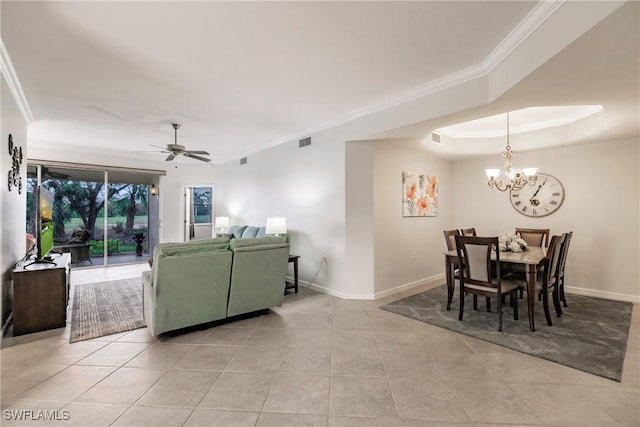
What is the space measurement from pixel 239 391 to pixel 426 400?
4.32ft

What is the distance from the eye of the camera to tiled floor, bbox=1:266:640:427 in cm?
186

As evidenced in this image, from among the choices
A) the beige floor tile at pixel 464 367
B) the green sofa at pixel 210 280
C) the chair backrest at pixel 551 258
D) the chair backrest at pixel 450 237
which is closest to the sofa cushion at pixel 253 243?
the green sofa at pixel 210 280

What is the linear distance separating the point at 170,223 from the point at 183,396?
6.60 metres

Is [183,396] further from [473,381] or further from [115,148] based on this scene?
[115,148]

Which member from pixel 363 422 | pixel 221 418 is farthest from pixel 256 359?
pixel 363 422

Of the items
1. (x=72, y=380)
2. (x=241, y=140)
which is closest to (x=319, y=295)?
(x=72, y=380)

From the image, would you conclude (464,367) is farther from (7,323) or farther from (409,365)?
(7,323)

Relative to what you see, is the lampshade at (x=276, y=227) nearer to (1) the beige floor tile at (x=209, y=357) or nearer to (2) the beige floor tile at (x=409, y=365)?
(1) the beige floor tile at (x=209, y=357)

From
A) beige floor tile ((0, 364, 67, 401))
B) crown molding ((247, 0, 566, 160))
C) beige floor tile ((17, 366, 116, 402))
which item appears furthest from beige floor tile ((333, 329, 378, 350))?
crown molding ((247, 0, 566, 160))

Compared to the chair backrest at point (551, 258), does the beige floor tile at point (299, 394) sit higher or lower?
lower

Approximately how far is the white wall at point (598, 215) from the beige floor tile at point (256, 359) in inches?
194

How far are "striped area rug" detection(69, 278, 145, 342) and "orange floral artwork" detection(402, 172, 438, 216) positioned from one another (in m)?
4.16

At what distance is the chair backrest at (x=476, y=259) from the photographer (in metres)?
3.20

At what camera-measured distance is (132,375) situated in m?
2.32
